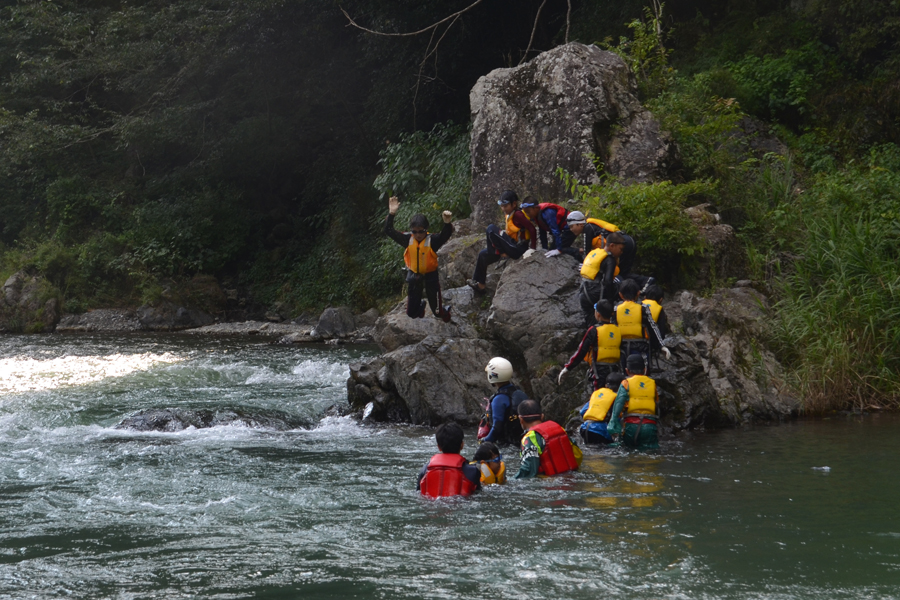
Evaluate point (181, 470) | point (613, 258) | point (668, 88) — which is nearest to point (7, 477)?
point (181, 470)

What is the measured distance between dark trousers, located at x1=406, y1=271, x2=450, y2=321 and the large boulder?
3.18 m

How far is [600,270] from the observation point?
9969 mm

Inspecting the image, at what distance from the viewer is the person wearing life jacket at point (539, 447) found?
7.43m

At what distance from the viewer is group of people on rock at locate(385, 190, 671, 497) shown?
284 inches

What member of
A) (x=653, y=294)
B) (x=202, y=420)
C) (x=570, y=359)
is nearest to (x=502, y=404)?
(x=570, y=359)

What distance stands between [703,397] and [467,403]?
277 centimetres

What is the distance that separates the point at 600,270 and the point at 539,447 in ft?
10.3

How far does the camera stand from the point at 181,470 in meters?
8.33

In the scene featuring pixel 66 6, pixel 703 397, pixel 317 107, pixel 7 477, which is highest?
pixel 66 6

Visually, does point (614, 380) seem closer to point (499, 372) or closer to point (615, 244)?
point (499, 372)

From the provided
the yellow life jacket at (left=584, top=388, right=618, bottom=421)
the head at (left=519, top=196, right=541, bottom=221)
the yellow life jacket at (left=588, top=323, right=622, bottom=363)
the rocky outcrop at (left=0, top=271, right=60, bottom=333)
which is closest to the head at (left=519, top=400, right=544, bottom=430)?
the yellow life jacket at (left=584, top=388, right=618, bottom=421)

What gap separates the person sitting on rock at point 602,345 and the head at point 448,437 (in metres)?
2.60

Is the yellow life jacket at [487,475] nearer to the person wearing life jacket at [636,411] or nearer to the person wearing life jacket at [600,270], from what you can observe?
the person wearing life jacket at [636,411]

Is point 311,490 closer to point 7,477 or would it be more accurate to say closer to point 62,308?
point 7,477
